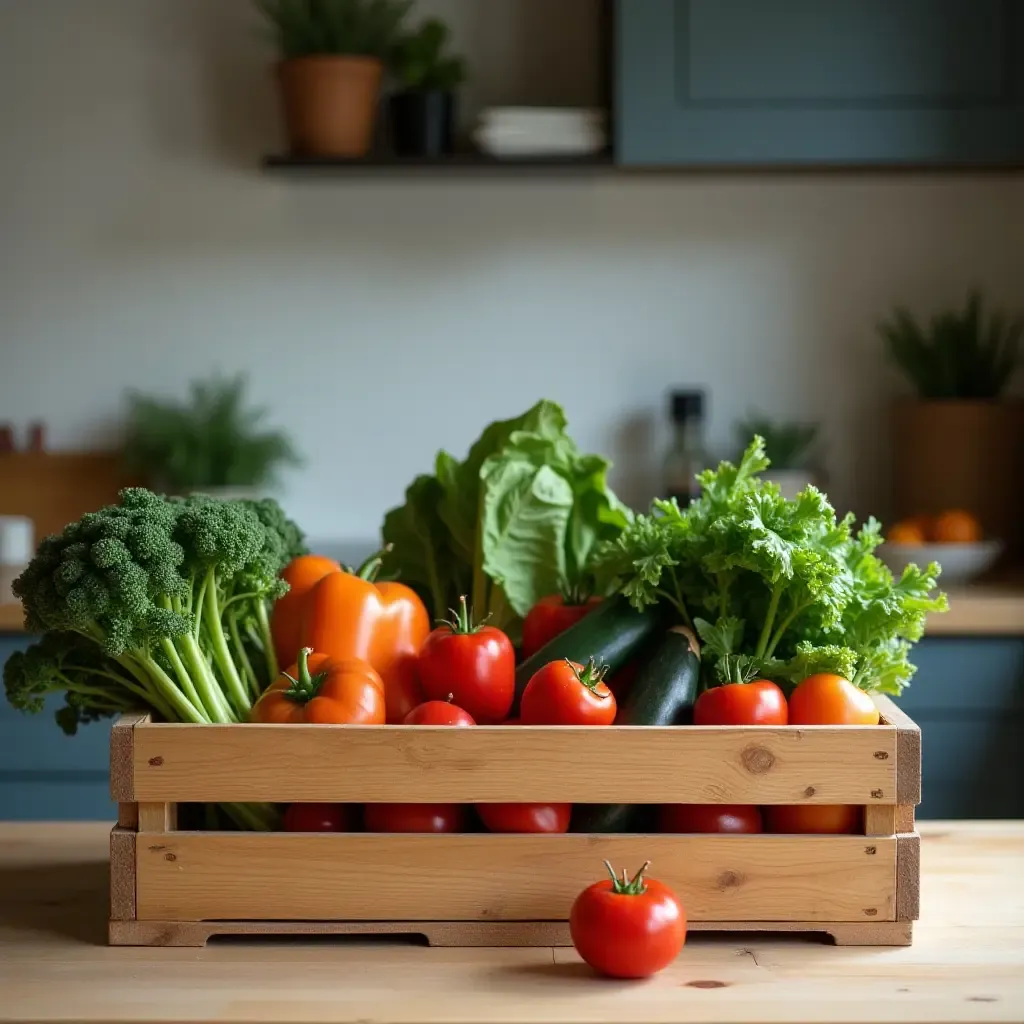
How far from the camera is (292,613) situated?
1.27m

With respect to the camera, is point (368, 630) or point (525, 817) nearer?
point (525, 817)

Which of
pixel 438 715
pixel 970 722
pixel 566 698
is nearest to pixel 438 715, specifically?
pixel 438 715

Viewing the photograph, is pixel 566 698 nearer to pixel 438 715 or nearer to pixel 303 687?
pixel 438 715

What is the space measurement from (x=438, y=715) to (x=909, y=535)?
1.69 meters

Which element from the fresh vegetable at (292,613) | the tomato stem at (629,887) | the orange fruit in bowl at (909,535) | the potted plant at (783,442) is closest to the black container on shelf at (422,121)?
the potted plant at (783,442)

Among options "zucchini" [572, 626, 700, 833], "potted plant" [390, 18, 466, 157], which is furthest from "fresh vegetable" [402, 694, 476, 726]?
"potted plant" [390, 18, 466, 157]

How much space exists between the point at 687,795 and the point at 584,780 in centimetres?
8

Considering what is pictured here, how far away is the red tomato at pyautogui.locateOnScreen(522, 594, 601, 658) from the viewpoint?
4.22ft

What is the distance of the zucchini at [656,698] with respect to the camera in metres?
1.10

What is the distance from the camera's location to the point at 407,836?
1.07m

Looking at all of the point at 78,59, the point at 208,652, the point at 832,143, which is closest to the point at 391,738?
the point at 208,652

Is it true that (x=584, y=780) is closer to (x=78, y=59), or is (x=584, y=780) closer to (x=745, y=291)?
(x=745, y=291)

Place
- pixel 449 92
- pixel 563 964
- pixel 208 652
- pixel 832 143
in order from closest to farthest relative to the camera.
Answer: pixel 563 964 < pixel 208 652 < pixel 832 143 < pixel 449 92

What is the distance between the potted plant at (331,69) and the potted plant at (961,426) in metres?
1.19
